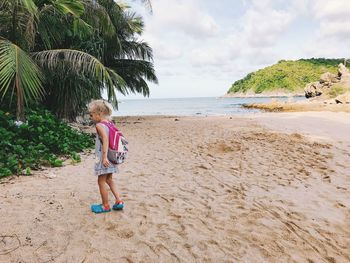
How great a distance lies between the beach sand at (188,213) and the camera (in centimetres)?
243

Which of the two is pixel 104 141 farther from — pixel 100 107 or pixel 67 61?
pixel 67 61

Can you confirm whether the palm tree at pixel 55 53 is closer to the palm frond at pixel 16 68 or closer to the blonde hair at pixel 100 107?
the palm frond at pixel 16 68

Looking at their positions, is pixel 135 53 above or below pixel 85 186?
above

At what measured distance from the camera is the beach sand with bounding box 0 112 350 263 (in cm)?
243

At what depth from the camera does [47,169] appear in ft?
16.4

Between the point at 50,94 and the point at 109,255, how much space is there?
9.22 m

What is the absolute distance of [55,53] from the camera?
7371mm

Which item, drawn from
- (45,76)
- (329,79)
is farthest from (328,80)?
(45,76)

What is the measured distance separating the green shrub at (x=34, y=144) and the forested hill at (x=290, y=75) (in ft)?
300

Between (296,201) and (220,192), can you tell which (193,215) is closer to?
(220,192)

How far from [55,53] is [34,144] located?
112 inches

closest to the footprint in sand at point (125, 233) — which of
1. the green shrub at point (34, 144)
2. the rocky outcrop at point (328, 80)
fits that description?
the green shrub at point (34, 144)

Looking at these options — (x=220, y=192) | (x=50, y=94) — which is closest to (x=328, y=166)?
(x=220, y=192)

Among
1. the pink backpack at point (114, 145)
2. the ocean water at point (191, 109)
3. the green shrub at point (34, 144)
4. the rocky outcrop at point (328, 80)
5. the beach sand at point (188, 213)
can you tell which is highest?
the rocky outcrop at point (328, 80)
